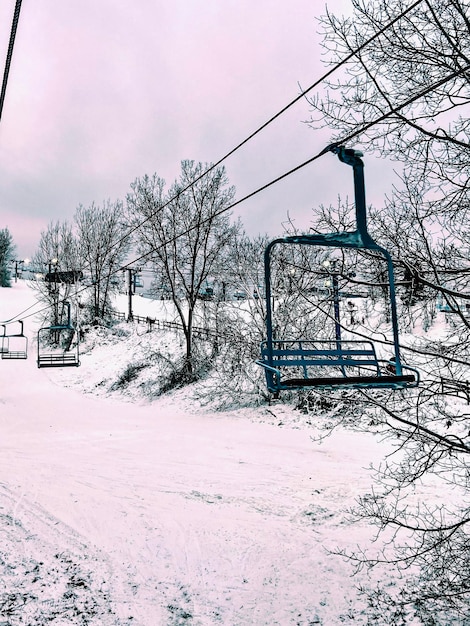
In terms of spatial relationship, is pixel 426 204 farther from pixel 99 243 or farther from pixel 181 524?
pixel 99 243

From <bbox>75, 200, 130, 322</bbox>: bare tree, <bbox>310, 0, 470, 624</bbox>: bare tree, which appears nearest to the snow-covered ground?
<bbox>310, 0, 470, 624</bbox>: bare tree

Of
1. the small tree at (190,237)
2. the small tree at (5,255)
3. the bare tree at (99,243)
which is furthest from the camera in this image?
the small tree at (5,255)

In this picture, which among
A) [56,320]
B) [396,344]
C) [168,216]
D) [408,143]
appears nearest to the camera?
[396,344]

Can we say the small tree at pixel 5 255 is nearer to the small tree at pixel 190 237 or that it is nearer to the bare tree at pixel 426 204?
the small tree at pixel 190 237

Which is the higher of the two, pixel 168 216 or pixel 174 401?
pixel 168 216

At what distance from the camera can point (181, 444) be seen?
13.4 m

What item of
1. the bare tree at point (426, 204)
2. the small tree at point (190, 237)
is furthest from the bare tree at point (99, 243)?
the bare tree at point (426, 204)

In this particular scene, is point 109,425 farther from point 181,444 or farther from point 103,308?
point 103,308

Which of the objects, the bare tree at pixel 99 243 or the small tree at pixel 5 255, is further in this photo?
the small tree at pixel 5 255

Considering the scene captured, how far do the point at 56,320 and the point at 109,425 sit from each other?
2100 cm

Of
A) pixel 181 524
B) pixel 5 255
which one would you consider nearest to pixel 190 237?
pixel 181 524

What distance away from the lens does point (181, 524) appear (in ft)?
27.9

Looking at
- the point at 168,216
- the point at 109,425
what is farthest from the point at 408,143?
the point at 168,216

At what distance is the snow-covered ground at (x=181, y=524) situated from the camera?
629cm
